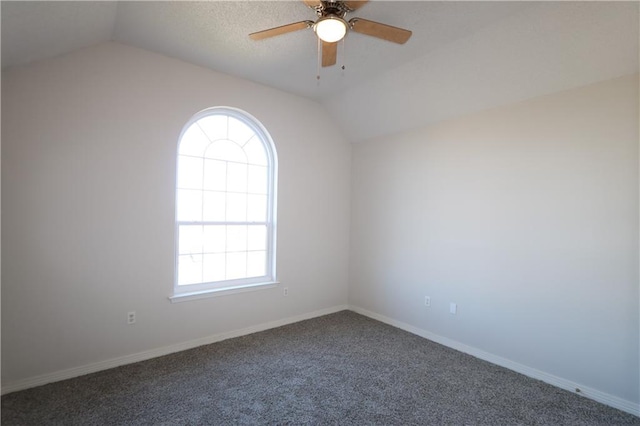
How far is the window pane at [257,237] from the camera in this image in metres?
3.78

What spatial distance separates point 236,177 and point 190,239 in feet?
2.76

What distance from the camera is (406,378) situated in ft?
8.92

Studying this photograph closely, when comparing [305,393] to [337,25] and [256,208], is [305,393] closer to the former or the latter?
[256,208]

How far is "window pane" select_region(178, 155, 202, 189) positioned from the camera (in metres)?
3.29

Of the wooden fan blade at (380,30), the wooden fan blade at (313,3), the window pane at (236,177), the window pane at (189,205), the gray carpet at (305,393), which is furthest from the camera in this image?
the window pane at (236,177)

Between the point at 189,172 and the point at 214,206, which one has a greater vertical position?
the point at 189,172

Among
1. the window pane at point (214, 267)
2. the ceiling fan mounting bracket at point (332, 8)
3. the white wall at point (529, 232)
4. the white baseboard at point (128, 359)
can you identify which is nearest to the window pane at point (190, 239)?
the window pane at point (214, 267)

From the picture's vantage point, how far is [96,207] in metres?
2.73

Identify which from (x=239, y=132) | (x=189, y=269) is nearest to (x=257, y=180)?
(x=239, y=132)

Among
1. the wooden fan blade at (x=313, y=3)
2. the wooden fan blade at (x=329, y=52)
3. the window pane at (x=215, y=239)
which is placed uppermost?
the wooden fan blade at (x=313, y=3)

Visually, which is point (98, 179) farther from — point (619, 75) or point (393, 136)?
point (619, 75)

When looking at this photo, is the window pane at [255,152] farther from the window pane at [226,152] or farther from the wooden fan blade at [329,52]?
the wooden fan blade at [329,52]

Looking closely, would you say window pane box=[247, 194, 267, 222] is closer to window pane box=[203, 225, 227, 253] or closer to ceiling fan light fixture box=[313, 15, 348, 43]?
window pane box=[203, 225, 227, 253]

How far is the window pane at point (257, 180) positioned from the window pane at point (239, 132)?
12.9 inches
